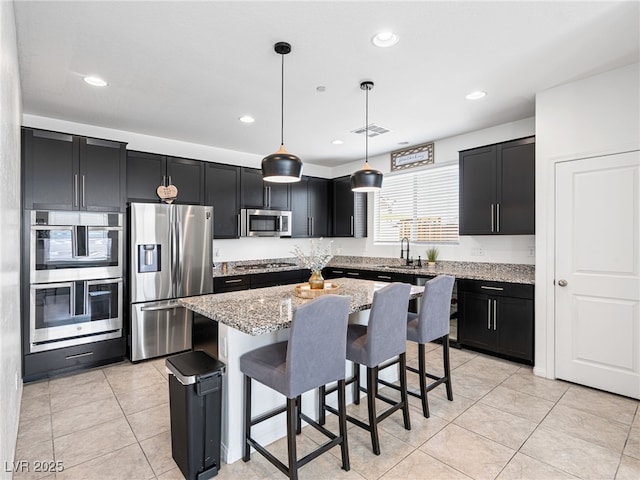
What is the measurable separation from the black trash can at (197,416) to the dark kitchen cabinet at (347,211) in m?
4.15

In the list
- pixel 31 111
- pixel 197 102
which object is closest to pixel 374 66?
pixel 197 102

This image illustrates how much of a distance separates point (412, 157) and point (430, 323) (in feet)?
10.5

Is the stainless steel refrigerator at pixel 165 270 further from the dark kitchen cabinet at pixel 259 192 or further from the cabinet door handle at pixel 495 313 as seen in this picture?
the cabinet door handle at pixel 495 313

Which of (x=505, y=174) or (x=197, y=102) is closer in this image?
(x=197, y=102)

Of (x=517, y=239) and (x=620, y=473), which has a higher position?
(x=517, y=239)

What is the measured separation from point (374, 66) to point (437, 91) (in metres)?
0.83

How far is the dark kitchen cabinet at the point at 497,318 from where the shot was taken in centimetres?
356

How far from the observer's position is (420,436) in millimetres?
2387

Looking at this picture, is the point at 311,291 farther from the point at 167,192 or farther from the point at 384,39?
the point at 167,192

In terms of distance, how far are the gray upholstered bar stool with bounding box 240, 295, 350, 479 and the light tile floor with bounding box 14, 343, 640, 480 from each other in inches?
9.8

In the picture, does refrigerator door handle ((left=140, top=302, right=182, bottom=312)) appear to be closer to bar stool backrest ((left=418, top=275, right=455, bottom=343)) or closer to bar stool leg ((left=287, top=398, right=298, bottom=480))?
bar stool leg ((left=287, top=398, right=298, bottom=480))

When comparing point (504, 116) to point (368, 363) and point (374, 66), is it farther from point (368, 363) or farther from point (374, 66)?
point (368, 363)

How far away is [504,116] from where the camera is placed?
3.93 metres

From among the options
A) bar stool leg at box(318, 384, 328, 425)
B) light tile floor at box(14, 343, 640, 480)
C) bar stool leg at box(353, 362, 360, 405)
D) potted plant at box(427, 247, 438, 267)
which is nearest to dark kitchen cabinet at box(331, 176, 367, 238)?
potted plant at box(427, 247, 438, 267)
